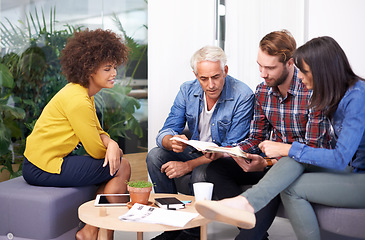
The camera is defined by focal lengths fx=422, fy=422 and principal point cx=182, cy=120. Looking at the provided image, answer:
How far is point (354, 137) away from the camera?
182 centimetres

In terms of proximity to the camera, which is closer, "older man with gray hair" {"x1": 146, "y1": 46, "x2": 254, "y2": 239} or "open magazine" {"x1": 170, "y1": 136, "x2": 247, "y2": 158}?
"open magazine" {"x1": 170, "y1": 136, "x2": 247, "y2": 158}

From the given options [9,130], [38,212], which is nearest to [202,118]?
[38,212]

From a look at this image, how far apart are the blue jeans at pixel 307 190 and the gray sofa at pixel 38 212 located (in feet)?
3.27

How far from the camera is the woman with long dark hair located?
5.97ft

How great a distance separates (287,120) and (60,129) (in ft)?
4.08

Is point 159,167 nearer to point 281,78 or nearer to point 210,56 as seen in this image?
point 210,56

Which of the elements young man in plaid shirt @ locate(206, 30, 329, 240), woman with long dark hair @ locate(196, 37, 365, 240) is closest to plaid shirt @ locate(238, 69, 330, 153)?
young man in plaid shirt @ locate(206, 30, 329, 240)

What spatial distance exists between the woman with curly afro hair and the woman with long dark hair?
923 millimetres

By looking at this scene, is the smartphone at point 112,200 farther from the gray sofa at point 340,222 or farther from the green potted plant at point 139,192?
the gray sofa at point 340,222

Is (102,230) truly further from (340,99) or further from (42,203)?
(340,99)

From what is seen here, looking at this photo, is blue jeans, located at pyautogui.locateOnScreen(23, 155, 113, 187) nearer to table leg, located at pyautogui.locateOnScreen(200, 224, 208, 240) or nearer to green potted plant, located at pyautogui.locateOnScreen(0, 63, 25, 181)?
table leg, located at pyautogui.locateOnScreen(200, 224, 208, 240)

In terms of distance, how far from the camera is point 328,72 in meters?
1.90

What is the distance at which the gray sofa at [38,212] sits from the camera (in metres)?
2.12

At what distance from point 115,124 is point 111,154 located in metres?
1.47
